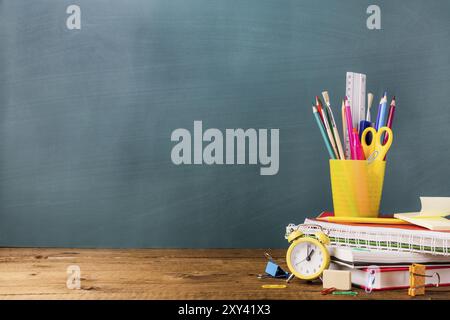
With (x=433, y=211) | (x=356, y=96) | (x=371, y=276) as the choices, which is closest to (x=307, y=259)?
(x=371, y=276)

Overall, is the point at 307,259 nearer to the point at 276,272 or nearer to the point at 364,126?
the point at 276,272

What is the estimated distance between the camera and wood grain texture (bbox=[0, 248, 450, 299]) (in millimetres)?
850

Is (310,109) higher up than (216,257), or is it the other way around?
(310,109)

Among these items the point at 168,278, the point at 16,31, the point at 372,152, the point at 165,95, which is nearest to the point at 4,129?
the point at 16,31

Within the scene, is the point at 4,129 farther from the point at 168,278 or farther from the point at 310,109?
the point at 310,109

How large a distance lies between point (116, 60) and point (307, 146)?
19.8 inches

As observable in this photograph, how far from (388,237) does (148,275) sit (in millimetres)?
423

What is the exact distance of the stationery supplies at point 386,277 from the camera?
2.85ft

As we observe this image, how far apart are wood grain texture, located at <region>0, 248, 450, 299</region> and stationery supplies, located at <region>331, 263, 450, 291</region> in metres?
0.02

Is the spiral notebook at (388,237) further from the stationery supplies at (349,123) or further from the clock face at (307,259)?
the stationery supplies at (349,123)

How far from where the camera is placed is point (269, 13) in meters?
1.35

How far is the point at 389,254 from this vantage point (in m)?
0.88

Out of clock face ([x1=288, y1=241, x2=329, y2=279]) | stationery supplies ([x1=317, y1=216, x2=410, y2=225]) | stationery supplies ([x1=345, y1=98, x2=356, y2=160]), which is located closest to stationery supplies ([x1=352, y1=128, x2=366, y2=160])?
stationery supplies ([x1=345, y1=98, x2=356, y2=160])

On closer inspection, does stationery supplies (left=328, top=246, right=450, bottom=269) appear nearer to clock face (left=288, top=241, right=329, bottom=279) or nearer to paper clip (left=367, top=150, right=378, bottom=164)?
clock face (left=288, top=241, right=329, bottom=279)
